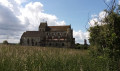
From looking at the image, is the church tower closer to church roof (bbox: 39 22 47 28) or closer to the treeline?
church roof (bbox: 39 22 47 28)

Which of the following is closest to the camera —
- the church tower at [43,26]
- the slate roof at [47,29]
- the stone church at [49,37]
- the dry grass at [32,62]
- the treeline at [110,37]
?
the dry grass at [32,62]

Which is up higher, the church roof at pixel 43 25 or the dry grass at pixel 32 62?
the church roof at pixel 43 25

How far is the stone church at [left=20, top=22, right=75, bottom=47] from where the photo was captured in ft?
223

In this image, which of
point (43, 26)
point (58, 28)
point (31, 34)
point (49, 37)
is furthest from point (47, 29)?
point (31, 34)

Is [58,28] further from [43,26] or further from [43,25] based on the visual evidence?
[43,25]

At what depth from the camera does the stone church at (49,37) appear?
68.0 metres

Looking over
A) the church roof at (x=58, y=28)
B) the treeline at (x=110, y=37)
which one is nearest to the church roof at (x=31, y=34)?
the church roof at (x=58, y=28)

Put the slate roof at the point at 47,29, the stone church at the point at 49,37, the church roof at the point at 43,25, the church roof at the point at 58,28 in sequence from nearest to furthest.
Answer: the stone church at the point at 49,37 → the slate roof at the point at 47,29 → the church roof at the point at 58,28 → the church roof at the point at 43,25

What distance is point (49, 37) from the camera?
73.8m

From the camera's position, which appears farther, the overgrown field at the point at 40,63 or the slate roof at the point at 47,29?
the slate roof at the point at 47,29

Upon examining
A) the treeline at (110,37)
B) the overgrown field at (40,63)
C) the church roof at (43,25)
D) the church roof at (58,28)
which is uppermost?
the church roof at (43,25)

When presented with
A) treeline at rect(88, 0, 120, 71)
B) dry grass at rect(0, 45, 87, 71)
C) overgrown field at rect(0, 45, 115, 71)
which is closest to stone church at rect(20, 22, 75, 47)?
treeline at rect(88, 0, 120, 71)

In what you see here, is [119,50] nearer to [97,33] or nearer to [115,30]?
[115,30]

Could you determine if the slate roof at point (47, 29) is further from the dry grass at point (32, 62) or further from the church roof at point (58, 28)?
the dry grass at point (32, 62)
